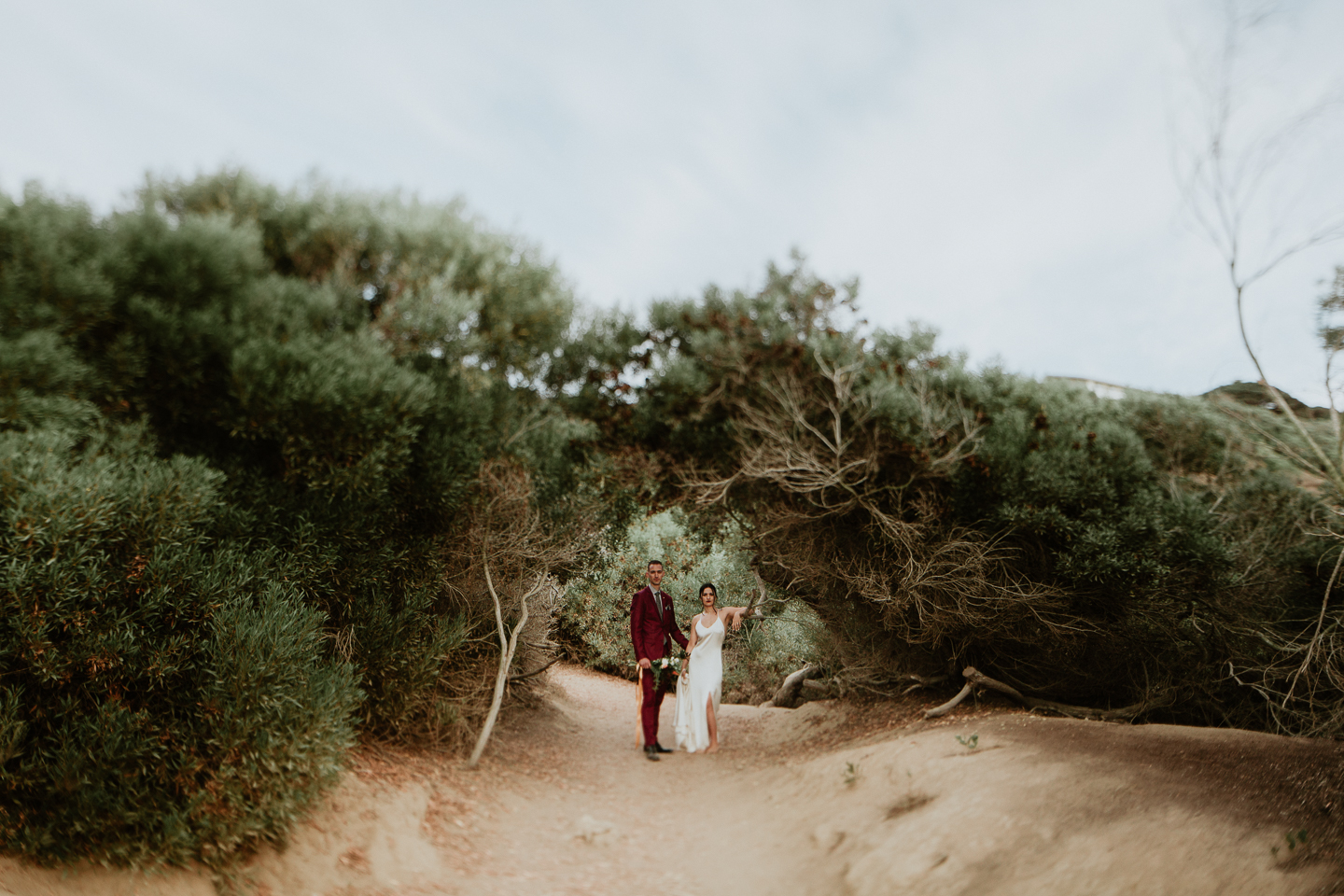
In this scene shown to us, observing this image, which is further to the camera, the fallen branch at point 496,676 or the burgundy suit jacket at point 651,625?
the burgundy suit jacket at point 651,625

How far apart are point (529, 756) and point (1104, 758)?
642cm

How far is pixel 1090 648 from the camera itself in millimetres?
8891

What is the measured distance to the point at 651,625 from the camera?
8562mm

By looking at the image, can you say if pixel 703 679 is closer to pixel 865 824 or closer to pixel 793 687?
pixel 865 824

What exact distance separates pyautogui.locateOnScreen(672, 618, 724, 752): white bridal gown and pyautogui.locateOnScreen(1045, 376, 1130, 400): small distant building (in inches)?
270

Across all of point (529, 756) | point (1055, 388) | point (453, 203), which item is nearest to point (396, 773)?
point (529, 756)

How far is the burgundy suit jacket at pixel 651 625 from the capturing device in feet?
27.8

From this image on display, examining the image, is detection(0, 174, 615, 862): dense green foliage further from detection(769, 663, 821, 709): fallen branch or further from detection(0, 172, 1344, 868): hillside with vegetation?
detection(769, 663, 821, 709): fallen branch

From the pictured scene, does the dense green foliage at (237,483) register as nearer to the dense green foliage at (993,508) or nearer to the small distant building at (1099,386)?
the dense green foliage at (993,508)

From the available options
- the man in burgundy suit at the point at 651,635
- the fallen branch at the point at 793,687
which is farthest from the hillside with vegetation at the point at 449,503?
the fallen branch at the point at 793,687

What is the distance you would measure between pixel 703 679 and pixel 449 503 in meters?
3.96

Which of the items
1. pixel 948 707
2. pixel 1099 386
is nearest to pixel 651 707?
pixel 948 707

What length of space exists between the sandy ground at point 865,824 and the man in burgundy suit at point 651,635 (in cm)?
76

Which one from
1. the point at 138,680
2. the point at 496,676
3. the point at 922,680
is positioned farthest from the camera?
the point at 922,680
